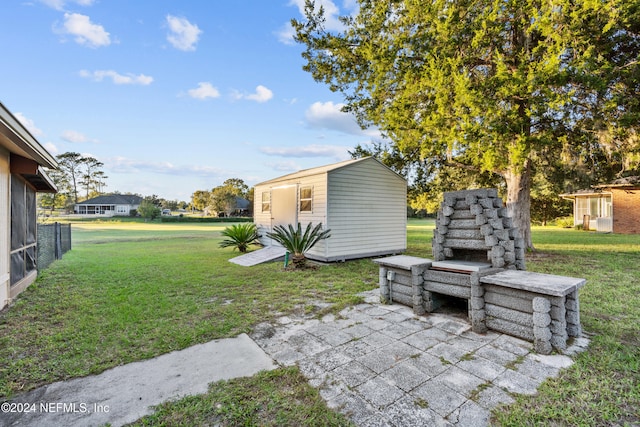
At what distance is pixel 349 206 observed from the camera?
8.17 meters

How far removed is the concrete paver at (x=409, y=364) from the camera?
188cm

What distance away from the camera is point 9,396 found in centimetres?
203

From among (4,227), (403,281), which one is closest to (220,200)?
(4,227)

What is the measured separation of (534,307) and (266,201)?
9.10m

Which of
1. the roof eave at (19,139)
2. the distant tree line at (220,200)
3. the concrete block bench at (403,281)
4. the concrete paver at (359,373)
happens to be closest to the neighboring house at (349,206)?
the concrete block bench at (403,281)

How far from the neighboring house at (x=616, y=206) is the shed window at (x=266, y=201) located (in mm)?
16180

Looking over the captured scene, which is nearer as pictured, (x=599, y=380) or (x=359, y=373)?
(x=599, y=380)

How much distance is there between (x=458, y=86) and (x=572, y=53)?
264cm

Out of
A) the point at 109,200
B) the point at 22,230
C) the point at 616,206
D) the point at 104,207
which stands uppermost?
the point at 109,200

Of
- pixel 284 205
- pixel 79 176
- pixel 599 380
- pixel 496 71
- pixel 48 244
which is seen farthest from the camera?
pixel 79 176

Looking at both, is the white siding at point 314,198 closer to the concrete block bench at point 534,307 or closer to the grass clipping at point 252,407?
the concrete block bench at point 534,307

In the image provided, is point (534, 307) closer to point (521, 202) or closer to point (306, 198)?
point (306, 198)

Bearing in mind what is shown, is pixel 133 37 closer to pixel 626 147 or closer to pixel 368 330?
pixel 368 330

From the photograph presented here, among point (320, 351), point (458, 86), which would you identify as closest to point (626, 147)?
point (458, 86)
